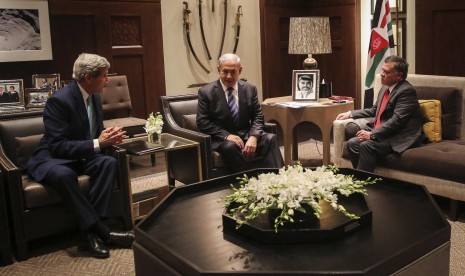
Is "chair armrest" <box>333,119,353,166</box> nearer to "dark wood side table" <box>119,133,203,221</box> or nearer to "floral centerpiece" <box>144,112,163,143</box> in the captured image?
"dark wood side table" <box>119,133,203,221</box>

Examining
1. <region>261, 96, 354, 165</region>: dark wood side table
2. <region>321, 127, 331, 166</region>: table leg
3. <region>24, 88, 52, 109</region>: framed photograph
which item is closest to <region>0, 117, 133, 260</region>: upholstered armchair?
<region>24, 88, 52, 109</region>: framed photograph

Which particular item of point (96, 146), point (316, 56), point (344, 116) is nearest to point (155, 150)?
point (96, 146)

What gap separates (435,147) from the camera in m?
3.56

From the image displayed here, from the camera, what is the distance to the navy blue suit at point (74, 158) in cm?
299

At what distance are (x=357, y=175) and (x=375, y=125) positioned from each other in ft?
4.06

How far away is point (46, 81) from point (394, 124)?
2793 millimetres

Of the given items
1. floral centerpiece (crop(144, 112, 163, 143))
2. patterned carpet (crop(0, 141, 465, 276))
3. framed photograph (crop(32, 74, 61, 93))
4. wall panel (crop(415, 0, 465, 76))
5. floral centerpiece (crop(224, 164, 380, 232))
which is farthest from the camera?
wall panel (crop(415, 0, 465, 76))

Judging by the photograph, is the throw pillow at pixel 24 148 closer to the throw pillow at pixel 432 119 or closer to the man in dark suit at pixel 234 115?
the man in dark suit at pixel 234 115

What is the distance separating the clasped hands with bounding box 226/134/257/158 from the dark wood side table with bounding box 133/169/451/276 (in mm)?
1240

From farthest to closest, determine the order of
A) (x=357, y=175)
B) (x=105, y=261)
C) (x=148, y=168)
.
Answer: (x=148, y=168), (x=105, y=261), (x=357, y=175)

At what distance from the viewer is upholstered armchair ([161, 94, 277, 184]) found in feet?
11.7

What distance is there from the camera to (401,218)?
220cm

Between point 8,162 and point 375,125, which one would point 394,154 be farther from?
point 8,162

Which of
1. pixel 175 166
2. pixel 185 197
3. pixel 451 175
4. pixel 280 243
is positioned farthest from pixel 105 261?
pixel 451 175
